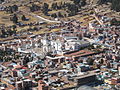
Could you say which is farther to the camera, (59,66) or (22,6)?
(22,6)

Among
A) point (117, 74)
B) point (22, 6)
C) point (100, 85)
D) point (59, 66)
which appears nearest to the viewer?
point (100, 85)

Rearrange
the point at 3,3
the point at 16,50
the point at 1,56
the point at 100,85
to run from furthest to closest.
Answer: the point at 3,3
the point at 16,50
the point at 1,56
the point at 100,85

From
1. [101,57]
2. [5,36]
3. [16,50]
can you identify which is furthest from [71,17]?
[101,57]

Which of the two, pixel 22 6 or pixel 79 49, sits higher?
pixel 22 6

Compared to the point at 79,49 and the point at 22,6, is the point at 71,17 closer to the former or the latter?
the point at 22,6

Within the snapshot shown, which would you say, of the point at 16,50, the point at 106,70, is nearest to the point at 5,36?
the point at 16,50

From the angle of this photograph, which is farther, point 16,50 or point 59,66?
point 16,50

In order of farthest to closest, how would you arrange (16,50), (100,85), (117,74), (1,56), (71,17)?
1. (71,17)
2. (16,50)
3. (1,56)
4. (117,74)
5. (100,85)

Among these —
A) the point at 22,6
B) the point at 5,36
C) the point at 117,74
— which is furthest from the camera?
the point at 22,6

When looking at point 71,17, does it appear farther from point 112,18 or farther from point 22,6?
point 22,6
